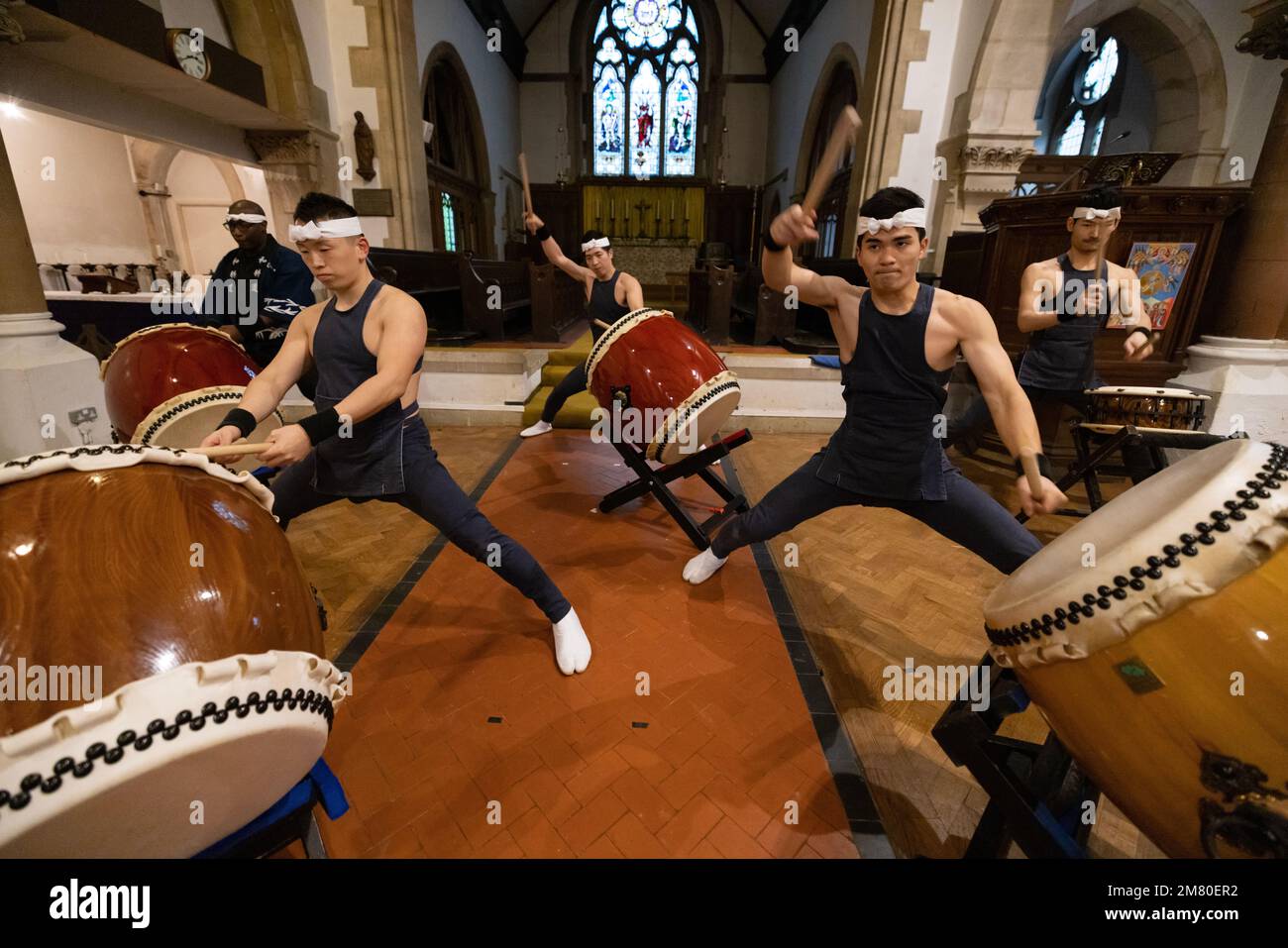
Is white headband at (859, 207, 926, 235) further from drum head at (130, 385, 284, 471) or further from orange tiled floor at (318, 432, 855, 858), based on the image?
drum head at (130, 385, 284, 471)

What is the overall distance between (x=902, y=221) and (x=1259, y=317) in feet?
15.2

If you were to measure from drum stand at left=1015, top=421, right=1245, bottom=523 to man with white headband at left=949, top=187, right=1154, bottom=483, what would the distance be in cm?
38

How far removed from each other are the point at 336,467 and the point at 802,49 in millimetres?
14299

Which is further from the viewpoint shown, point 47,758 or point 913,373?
point 913,373

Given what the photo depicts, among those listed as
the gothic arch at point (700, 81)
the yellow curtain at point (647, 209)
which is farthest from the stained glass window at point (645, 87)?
the yellow curtain at point (647, 209)

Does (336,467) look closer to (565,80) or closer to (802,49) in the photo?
(802,49)

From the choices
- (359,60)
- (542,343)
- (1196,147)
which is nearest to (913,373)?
(542,343)

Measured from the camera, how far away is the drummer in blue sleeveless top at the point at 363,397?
1.97m

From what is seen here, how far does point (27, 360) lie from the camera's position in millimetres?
3508

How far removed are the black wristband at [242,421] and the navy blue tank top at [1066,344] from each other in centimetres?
421

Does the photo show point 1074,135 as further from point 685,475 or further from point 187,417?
point 187,417

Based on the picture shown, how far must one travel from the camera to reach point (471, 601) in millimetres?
2730

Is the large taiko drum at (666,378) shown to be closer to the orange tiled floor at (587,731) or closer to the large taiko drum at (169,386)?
the orange tiled floor at (587,731)

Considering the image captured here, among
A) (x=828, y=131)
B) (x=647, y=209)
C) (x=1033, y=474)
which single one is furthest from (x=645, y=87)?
(x=1033, y=474)
